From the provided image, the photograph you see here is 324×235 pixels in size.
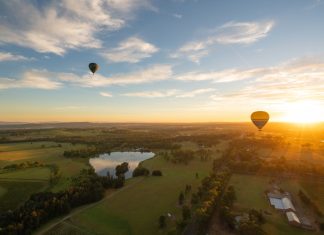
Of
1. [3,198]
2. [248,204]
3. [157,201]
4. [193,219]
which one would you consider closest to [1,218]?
[3,198]

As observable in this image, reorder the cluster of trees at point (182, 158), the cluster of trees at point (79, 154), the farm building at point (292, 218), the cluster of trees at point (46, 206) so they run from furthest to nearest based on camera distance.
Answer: the cluster of trees at point (79, 154)
the cluster of trees at point (182, 158)
the farm building at point (292, 218)
the cluster of trees at point (46, 206)

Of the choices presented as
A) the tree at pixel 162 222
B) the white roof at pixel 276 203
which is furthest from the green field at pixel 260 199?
the tree at pixel 162 222

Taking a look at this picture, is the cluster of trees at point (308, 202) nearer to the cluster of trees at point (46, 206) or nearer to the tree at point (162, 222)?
the tree at point (162, 222)

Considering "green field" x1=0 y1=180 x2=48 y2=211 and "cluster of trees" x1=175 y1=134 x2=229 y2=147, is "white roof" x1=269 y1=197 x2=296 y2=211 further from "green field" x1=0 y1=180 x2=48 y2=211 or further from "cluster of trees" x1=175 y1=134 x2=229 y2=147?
"cluster of trees" x1=175 y1=134 x2=229 y2=147

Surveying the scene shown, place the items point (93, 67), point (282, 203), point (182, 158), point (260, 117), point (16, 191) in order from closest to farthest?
point (282, 203) → point (16, 191) → point (93, 67) → point (260, 117) → point (182, 158)

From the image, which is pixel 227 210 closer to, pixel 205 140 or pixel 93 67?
pixel 93 67

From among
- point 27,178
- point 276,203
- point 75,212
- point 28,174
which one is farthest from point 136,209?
point 28,174
